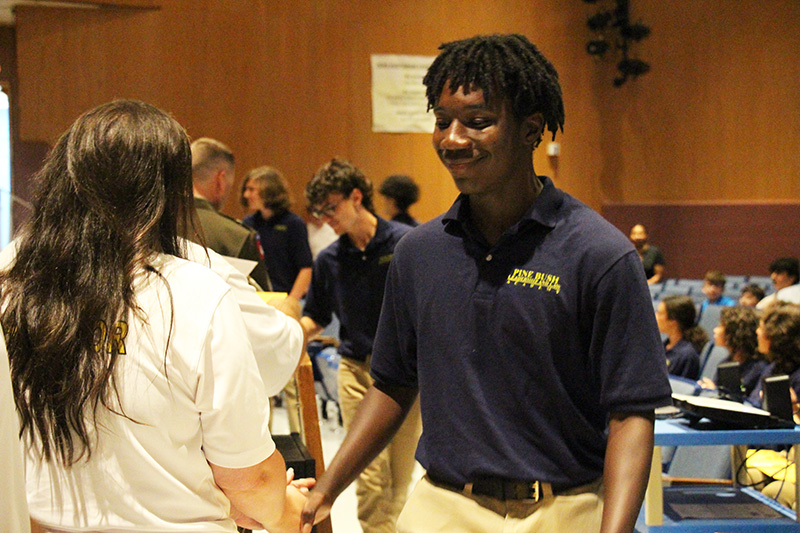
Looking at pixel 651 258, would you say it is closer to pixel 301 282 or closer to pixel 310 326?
pixel 301 282

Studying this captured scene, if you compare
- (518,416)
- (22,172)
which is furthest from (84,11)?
(518,416)

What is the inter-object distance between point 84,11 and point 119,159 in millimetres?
8383

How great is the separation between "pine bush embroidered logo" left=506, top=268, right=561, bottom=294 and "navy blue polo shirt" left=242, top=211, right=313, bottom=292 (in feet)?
14.3

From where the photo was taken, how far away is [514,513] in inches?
56.6

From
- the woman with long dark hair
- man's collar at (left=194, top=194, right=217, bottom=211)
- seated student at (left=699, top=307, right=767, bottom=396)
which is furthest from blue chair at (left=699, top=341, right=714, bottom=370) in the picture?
the woman with long dark hair

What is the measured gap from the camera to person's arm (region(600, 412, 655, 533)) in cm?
133

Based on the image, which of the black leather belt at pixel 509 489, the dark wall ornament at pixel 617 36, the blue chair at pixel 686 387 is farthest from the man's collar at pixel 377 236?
the dark wall ornament at pixel 617 36

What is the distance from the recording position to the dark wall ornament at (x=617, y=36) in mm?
11281

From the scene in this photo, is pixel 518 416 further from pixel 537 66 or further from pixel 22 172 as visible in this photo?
pixel 22 172

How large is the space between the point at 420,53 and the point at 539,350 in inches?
369

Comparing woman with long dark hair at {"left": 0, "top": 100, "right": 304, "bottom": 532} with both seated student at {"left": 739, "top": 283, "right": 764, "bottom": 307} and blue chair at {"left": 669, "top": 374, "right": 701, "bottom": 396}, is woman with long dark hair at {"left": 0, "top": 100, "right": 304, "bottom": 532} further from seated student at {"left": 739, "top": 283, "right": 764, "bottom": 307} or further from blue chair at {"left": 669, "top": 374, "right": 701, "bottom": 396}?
seated student at {"left": 739, "top": 283, "right": 764, "bottom": 307}

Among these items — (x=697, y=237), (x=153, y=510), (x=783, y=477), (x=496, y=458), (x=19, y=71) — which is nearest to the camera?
(x=153, y=510)

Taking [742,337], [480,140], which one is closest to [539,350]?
[480,140]

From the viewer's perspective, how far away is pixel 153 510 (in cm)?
128
